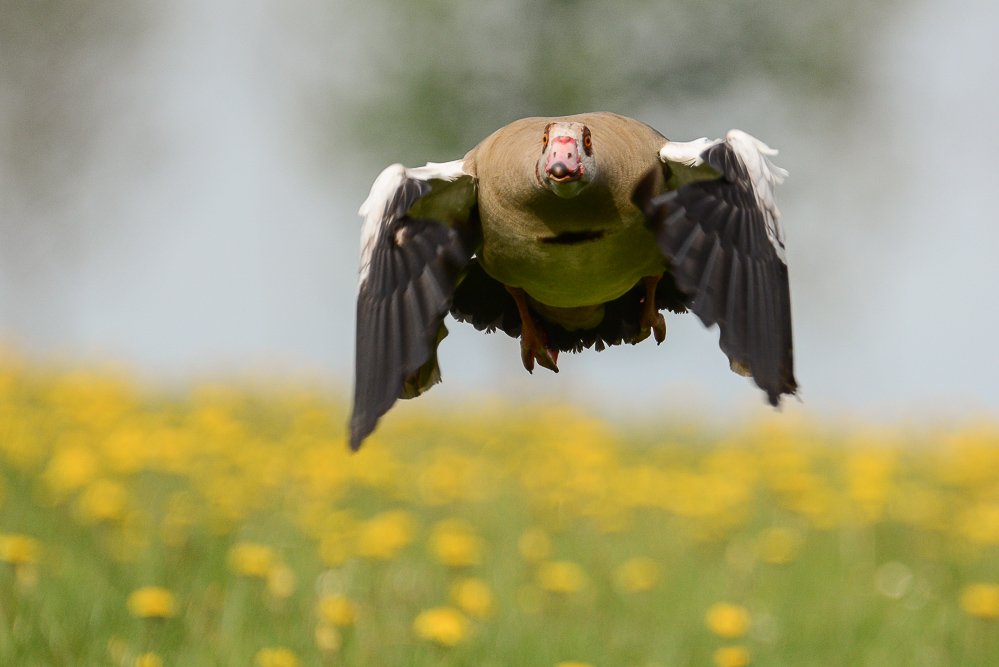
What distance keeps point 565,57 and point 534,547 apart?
498 cm

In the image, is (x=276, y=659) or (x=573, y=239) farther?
(x=276, y=659)

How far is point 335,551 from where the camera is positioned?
12.8ft

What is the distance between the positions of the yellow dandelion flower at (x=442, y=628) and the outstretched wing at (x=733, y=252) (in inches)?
61.5

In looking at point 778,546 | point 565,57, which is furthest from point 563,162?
point 565,57

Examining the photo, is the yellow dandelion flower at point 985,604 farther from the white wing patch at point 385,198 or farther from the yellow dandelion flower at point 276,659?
the white wing patch at point 385,198

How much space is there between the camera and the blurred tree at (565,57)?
6266 mm

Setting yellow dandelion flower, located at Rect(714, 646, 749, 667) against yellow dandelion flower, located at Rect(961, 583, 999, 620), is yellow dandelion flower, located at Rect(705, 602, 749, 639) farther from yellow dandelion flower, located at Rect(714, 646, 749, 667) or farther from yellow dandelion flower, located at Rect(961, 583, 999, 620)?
yellow dandelion flower, located at Rect(961, 583, 999, 620)

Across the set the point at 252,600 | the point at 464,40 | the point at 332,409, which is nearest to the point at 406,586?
the point at 252,600

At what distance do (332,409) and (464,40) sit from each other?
11.9 ft

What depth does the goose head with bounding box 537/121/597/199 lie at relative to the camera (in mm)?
1620

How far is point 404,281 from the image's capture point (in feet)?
5.52

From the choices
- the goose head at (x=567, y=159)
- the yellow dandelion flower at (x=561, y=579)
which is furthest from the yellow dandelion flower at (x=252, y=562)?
the goose head at (x=567, y=159)

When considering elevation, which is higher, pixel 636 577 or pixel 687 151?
pixel 687 151

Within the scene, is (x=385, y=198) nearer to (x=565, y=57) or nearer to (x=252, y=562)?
(x=252, y=562)
